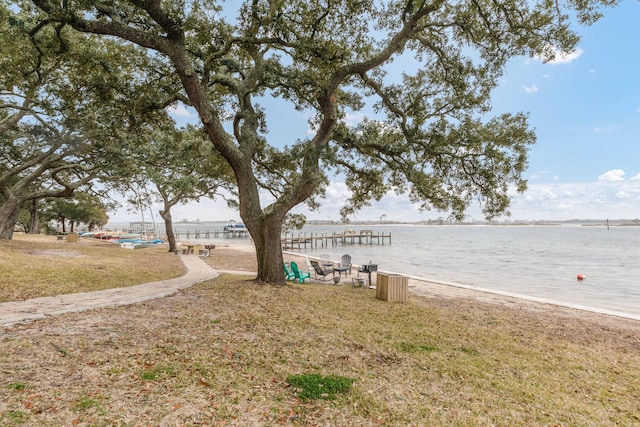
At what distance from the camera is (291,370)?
4102 mm

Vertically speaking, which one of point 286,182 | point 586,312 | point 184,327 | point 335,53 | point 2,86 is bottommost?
point 586,312

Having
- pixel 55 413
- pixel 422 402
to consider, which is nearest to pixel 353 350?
pixel 422 402

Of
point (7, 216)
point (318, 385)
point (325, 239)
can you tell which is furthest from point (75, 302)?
point (325, 239)

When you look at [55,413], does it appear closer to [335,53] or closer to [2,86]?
[335,53]

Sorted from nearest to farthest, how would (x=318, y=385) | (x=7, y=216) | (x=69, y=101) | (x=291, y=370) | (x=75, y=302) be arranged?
(x=318, y=385) → (x=291, y=370) → (x=75, y=302) → (x=69, y=101) → (x=7, y=216)

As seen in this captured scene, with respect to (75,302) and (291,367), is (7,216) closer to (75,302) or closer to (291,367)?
(75,302)

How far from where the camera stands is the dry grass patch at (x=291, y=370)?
10.2 feet

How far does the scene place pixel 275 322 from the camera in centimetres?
621

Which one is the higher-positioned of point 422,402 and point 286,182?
point 286,182

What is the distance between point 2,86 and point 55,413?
1653 centimetres

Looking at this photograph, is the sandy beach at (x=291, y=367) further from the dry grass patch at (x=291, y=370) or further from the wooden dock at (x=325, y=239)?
the wooden dock at (x=325, y=239)

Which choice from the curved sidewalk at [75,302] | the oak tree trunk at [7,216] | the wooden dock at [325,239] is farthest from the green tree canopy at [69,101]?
the wooden dock at [325,239]

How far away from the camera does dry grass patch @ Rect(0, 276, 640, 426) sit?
122 inches

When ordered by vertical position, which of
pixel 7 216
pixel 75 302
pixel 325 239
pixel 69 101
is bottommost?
pixel 325 239
